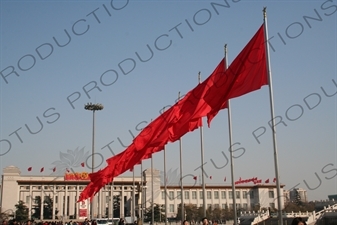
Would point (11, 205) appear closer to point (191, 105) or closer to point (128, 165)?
point (128, 165)

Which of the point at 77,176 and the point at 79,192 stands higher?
the point at 77,176

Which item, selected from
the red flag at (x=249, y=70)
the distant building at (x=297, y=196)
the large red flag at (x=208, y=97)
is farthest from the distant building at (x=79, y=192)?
the red flag at (x=249, y=70)

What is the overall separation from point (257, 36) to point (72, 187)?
307ft

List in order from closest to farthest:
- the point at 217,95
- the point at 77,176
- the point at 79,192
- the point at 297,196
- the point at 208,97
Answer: the point at 217,95 → the point at 208,97 → the point at 77,176 → the point at 79,192 → the point at 297,196

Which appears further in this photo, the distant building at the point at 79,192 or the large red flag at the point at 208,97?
the distant building at the point at 79,192

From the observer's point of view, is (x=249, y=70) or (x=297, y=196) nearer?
(x=249, y=70)

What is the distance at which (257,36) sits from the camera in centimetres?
1374

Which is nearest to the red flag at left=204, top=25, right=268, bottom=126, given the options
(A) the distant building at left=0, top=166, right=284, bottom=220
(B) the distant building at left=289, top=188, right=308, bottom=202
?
(A) the distant building at left=0, top=166, right=284, bottom=220

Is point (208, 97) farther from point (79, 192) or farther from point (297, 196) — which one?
point (297, 196)

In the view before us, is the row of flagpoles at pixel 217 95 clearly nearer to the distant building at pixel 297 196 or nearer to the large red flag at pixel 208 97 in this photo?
the large red flag at pixel 208 97

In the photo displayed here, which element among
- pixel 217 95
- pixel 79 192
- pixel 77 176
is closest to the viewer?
pixel 217 95

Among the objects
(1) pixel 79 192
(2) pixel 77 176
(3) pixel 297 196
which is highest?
(2) pixel 77 176

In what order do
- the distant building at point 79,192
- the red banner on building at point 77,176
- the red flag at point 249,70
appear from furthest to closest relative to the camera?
1. the distant building at point 79,192
2. the red banner on building at point 77,176
3. the red flag at point 249,70

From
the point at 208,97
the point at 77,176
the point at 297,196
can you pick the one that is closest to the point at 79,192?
the point at 77,176
